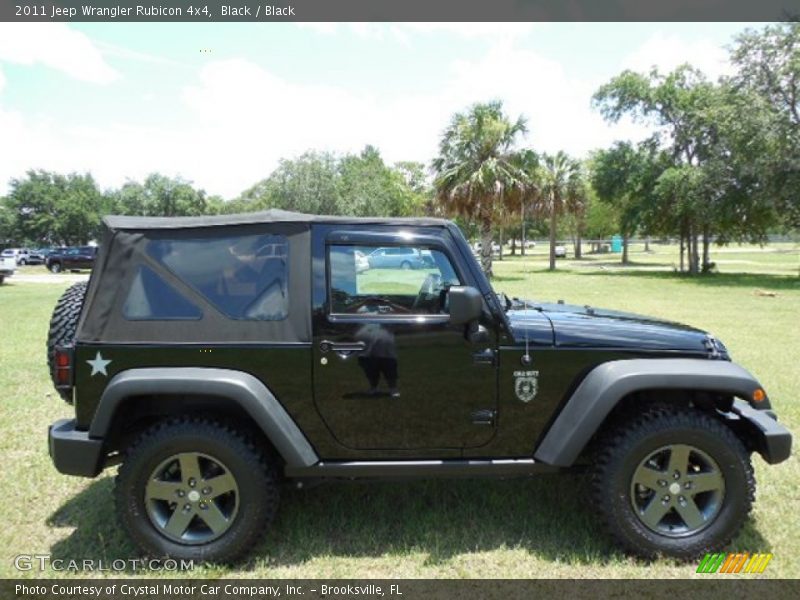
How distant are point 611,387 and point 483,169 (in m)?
23.8

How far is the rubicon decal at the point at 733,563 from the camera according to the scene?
3.06m

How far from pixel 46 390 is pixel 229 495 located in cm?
460

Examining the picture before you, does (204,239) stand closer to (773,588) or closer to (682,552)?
(682,552)

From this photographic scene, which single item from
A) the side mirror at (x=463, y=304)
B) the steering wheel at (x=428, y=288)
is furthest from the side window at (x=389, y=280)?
the side mirror at (x=463, y=304)

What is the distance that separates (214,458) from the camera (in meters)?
3.01

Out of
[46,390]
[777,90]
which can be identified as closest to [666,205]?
[777,90]

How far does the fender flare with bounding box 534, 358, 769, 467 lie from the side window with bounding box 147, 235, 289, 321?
1597 millimetres

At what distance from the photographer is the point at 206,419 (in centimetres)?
310

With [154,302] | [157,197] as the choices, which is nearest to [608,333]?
[154,302]

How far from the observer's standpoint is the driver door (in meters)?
3.04

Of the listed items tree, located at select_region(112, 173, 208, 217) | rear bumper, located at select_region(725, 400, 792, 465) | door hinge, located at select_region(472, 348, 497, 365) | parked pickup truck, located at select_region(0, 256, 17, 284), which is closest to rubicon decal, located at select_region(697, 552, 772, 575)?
rear bumper, located at select_region(725, 400, 792, 465)

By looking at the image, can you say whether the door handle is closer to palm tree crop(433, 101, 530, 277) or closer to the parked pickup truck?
palm tree crop(433, 101, 530, 277)

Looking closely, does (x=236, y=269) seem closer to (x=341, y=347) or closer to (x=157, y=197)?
(x=341, y=347)

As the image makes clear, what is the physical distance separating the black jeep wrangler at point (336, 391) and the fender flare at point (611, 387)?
0.01 m
